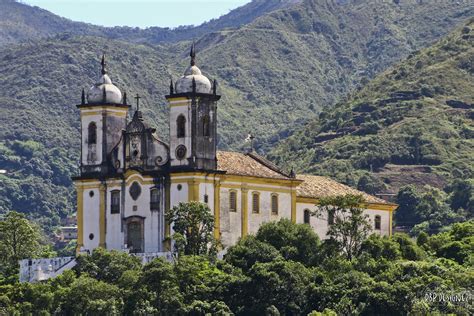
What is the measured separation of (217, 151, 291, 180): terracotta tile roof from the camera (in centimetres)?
10275

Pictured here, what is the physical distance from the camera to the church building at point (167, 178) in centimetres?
10062

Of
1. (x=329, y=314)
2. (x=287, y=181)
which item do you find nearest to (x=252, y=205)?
(x=287, y=181)

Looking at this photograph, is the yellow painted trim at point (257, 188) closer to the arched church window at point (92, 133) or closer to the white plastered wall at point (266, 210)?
the white plastered wall at point (266, 210)

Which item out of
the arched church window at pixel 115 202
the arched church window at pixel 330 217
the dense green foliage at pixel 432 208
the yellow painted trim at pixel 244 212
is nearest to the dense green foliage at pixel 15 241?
the arched church window at pixel 115 202

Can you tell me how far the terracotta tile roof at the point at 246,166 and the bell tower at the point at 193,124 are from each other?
159 centimetres

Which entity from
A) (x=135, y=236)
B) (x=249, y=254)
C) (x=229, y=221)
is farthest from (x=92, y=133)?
(x=249, y=254)

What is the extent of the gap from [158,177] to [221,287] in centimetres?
1005

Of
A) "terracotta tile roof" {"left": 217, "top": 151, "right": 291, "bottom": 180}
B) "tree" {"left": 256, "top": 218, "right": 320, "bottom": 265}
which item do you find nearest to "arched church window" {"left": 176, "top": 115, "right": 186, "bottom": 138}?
"terracotta tile roof" {"left": 217, "top": 151, "right": 291, "bottom": 180}

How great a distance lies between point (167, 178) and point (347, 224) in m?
10.4

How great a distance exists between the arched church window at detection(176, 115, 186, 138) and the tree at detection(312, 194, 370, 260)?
907cm

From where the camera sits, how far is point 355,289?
92062 mm

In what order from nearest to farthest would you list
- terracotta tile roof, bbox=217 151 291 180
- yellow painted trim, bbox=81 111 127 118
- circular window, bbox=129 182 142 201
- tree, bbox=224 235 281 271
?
tree, bbox=224 235 281 271, circular window, bbox=129 182 142 201, terracotta tile roof, bbox=217 151 291 180, yellow painted trim, bbox=81 111 127 118

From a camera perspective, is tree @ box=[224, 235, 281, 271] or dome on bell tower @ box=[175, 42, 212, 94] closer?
tree @ box=[224, 235, 281, 271]

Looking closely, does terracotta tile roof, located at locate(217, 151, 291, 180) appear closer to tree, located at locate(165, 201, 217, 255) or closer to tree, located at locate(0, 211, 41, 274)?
tree, located at locate(165, 201, 217, 255)
